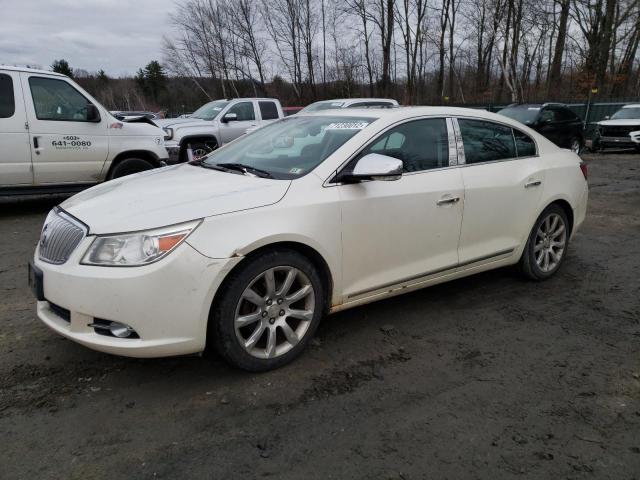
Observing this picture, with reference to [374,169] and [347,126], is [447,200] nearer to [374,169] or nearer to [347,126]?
[374,169]

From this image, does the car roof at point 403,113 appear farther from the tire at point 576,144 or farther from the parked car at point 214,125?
the tire at point 576,144

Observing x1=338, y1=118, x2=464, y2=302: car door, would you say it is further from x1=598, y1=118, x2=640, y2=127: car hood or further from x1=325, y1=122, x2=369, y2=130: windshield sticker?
x1=598, y1=118, x2=640, y2=127: car hood

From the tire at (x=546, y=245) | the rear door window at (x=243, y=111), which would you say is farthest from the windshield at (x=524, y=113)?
the tire at (x=546, y=245)

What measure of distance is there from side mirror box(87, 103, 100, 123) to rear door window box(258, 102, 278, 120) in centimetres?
592

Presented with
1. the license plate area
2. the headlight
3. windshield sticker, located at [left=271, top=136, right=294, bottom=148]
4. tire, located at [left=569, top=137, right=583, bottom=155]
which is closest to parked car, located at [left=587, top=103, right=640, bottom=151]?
tire, located at [left=569, top=137, right=583, bottom=155]

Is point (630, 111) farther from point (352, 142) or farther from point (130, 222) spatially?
point (130, 222)

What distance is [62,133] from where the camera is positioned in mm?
7078

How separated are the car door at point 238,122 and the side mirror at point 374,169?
9.19 meters

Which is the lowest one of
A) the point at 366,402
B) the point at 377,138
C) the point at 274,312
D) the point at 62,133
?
the point at 366,402

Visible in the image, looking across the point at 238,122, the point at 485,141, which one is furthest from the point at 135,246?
the point at 238,122

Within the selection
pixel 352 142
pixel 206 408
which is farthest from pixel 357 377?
pixel 352 142

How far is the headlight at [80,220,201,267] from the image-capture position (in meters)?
2.54

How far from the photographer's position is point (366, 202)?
10.5 feet

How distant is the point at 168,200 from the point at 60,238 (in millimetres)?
654
